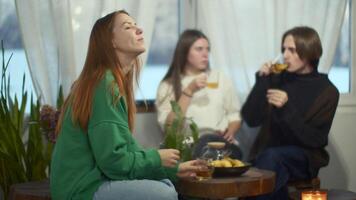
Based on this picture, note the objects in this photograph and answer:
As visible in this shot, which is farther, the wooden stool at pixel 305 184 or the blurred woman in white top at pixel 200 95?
the blurred woman in white top at pixel 200 95

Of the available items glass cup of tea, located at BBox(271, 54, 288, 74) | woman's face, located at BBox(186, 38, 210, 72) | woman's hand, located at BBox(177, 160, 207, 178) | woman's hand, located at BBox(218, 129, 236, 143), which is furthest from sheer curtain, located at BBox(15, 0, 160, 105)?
woman's hand, located at BBox(177, 160, 207, 178)

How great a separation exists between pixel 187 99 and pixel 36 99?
0.87 metres

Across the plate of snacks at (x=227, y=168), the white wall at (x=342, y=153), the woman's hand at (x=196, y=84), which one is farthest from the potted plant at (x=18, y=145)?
the white wall at (x=342, y=153)

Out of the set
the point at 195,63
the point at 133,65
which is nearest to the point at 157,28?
the point at 195,63

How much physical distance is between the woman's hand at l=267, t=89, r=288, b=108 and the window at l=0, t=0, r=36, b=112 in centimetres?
136

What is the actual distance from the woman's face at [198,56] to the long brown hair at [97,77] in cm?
138

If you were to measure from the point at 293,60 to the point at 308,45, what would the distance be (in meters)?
0.13

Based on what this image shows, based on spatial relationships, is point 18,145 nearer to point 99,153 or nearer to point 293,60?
point 99,153

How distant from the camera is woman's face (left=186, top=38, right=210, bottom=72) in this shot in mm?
4035

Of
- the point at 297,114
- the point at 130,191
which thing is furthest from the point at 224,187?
the point at 297,114

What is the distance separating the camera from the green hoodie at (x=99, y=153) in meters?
2.38

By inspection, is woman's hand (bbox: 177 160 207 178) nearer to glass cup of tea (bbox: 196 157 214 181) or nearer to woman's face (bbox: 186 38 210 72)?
glass cup of tea (bbox: 196 157 214 181)

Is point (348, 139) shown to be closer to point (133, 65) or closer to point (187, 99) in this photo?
point (187, 99)

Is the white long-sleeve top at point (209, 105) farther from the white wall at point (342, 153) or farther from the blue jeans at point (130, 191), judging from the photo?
the blue jeans at point (130, 191)
